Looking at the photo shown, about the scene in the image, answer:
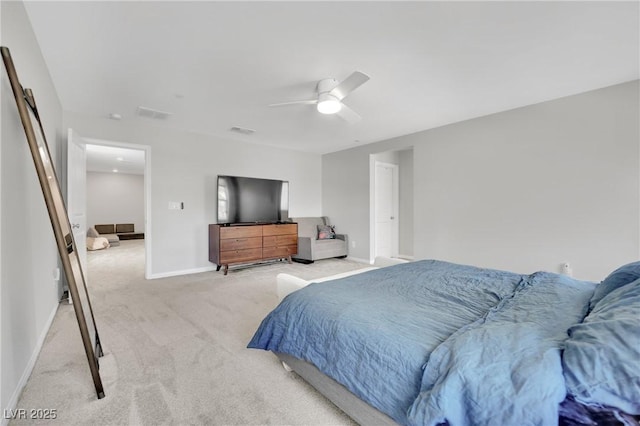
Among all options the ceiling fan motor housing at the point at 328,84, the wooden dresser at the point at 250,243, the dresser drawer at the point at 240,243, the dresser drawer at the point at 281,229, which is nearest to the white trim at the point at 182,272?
the wooden dresser at the point at 250,243

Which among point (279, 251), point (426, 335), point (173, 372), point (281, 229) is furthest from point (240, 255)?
point (426, 335)

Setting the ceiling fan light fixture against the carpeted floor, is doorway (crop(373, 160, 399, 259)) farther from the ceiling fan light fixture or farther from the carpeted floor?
the carpeted floor

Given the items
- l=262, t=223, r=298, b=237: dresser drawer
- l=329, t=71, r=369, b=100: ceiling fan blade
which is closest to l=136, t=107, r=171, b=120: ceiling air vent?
l=262, t=223, r=298, b=237: dresser drawer

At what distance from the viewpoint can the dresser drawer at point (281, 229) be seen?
5239 millimetres

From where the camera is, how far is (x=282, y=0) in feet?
5.99

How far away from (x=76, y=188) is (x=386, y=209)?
5.53m

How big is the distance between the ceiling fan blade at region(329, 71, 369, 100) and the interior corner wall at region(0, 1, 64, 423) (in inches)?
86.2

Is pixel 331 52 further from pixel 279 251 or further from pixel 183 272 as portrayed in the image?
pixel 183 272

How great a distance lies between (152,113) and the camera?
3.95m

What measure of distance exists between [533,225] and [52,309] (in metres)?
5.65

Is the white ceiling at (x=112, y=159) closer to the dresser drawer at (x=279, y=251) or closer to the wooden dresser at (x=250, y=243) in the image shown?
the wooden dresser at (x=250, y=243)

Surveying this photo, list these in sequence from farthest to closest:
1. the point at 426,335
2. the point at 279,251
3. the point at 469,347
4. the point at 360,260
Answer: the point at 360,260 → the point at 279,251 → the point at 426,335 → the point at 469,347

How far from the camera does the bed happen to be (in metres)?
0.82

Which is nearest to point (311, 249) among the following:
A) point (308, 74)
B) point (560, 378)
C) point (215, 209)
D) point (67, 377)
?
point (215, 209)
